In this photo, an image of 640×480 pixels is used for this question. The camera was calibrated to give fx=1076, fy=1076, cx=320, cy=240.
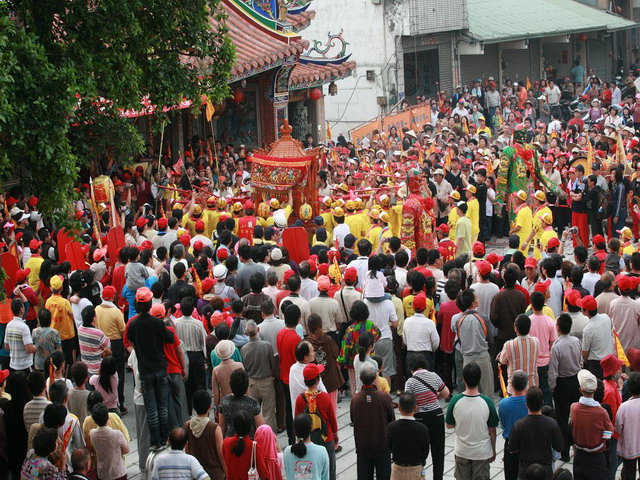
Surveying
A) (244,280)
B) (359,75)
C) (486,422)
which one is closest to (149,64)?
(244,280)

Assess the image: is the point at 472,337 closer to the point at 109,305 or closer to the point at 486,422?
the point at 486,422

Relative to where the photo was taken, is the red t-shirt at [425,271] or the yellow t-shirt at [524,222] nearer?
the red t-shirt at [425,271]

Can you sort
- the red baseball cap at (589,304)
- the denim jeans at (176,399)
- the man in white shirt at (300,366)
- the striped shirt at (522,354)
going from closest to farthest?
the man in white shirt at (300,366), the striped shirt at (522,354), the red baseball cap at (589,304), the denim jeans at (176,399)

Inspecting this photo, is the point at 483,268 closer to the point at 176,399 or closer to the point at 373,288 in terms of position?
the point at 373,288

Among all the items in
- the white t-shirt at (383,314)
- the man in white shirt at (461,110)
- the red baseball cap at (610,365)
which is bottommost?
the red baseball cap at (610,365)

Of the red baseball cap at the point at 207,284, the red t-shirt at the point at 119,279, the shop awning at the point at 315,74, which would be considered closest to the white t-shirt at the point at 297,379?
the red baseball cap at the point at 207,284

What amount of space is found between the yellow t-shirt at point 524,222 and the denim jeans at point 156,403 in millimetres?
7139

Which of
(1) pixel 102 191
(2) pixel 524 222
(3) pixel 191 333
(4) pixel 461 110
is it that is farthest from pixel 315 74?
(3) pixel 191 333

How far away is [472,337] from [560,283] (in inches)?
71.5

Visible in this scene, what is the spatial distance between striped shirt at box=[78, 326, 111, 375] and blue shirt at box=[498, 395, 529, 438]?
4.48 metres

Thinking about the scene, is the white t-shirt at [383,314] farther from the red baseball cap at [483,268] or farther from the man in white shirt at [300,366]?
the man in white shirt at [300,366]

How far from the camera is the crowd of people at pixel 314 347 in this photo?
29.6ft

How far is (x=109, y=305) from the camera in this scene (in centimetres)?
1209

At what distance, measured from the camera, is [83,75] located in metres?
11.7
